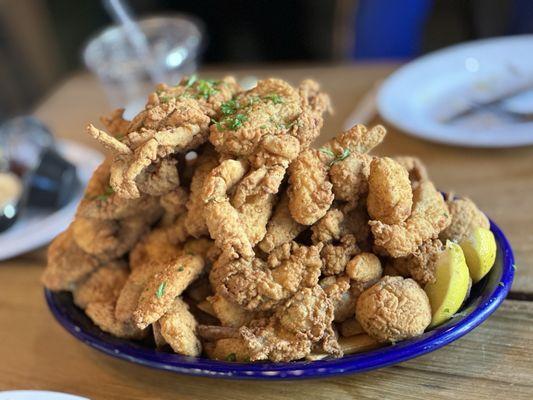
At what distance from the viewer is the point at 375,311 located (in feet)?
2.55

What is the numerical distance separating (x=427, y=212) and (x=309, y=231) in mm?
162

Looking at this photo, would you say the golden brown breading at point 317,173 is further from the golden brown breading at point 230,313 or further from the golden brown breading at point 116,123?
the golden brown breading at point 116,123

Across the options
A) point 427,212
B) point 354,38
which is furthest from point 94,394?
point 354,38

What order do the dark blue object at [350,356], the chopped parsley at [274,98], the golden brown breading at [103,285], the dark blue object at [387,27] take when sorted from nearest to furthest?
the dark blue object at [350,356] < the chopped parsley at [274,98] < the golden brown breading at [103,285] < the dark blue object at [387,27]

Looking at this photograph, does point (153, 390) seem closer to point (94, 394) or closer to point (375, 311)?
point (94, 394)

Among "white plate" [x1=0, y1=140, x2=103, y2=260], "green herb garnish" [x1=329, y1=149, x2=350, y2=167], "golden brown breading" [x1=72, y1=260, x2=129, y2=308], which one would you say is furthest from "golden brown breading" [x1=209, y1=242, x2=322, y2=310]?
"white plate" [x1=0, y1=140, x2=103, y2=260]

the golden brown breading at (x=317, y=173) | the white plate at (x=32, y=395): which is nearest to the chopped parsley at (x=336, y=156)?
the golden brown breading at (x=317, y=173)

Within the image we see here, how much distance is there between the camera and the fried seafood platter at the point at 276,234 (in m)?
0.79

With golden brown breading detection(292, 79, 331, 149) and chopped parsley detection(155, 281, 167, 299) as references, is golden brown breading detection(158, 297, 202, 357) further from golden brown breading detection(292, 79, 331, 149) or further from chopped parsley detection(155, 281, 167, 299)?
golden brown breading detection(292, 79, 331, 149)

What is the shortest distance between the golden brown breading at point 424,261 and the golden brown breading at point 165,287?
0.94 feet

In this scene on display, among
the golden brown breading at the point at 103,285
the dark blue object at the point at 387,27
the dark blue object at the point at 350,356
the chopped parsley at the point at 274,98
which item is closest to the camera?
the dark blue object at the point at 350,356

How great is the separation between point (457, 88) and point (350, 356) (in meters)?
1.07

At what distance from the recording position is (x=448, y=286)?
2.62ft

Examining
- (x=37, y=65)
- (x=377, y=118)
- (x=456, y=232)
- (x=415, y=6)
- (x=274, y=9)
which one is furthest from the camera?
(x=37, y=65)
